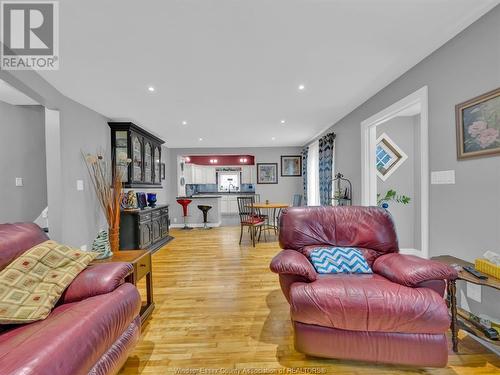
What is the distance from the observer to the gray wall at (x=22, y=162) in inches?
115

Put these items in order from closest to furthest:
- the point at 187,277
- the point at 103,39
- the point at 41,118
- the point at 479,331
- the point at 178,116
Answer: the point at 479,331, the point at 103,39, the point at 187,277, the point at 41,118, the point at 178,116

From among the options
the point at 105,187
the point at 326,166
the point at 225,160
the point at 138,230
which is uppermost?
the point at 225,160

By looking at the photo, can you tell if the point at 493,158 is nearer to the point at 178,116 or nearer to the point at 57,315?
the point at 57,315

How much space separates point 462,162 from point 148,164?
4.97 m

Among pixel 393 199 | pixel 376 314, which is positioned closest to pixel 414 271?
pixel 376 314

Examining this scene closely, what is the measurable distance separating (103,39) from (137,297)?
205 centimetres

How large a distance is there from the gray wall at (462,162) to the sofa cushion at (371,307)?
30.0 inches

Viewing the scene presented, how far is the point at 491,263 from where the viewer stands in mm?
1448

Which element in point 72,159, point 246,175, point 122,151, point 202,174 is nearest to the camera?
point 72,159

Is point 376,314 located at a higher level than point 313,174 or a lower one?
lower

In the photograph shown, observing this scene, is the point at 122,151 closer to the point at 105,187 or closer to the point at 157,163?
the point at 105,187

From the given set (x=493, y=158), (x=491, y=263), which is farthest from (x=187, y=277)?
(x=493, y=158)

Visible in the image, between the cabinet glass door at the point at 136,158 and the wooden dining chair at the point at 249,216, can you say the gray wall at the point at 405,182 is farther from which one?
the cabinet glass door at the point at 136,158

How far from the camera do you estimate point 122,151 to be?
13.1ft
